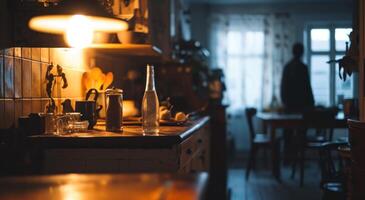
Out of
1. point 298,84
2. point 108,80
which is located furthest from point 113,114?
point 298,84

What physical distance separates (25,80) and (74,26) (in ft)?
1.20

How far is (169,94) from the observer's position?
4898 mm

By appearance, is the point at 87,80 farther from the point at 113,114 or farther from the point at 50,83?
the point at 113,114

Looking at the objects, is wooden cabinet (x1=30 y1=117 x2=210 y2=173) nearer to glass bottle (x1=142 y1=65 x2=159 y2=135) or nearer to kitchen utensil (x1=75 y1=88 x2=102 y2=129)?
glass bottle (x1=142 y1=65 x2=159 y2=135)

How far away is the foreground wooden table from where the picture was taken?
108cm

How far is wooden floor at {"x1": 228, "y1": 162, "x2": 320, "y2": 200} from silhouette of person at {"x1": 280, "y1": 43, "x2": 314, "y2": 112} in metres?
0.96

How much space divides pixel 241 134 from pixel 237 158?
1.62 feet

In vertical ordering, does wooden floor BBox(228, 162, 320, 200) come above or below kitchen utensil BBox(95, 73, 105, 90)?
below

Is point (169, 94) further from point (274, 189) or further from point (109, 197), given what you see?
point (109, 197)

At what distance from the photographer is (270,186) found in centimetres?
554

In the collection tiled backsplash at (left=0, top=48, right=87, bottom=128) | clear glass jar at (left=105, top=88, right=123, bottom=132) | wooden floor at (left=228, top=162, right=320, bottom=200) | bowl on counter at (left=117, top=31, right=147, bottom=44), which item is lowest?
wooden floor at (left=228, top=162, right=320, bottom=200)

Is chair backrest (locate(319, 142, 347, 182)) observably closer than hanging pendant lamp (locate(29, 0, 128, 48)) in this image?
No

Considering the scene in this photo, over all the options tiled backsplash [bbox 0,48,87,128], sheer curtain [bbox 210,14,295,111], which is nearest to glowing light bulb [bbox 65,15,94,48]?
tiled backsplash [bbox 0,48,87,128]

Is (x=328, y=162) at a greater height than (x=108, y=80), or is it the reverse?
(x=108, y=80)
